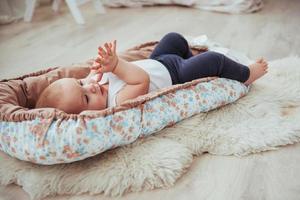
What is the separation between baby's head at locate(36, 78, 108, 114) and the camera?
1.16m

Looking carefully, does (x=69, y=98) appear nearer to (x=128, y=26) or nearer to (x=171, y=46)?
(x=171, y=46)

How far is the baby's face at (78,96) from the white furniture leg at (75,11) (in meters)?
1.42

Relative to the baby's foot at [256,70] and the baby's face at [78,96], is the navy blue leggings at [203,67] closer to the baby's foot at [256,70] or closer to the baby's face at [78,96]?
the baby's foot at [256,70]

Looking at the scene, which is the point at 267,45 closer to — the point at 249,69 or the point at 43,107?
the point at 249,69

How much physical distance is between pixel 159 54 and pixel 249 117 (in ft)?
1.53

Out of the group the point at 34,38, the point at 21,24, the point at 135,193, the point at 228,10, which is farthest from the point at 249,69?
the point at 21,24

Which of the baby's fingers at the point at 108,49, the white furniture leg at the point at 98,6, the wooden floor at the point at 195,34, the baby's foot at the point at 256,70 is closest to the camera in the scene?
the wooden floor at the point at 195,34

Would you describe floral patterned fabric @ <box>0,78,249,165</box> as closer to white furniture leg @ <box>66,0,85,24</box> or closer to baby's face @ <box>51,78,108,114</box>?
baby's face @ <box>51,78,108,114</box>

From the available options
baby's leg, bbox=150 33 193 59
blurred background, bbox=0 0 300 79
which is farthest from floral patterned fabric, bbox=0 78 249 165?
blurred background, bbox=0 0 300 79

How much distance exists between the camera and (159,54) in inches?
59.0

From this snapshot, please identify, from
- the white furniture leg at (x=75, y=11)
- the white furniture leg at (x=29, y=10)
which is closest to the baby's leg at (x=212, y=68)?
the white furniture leg at (x=75, y=11)

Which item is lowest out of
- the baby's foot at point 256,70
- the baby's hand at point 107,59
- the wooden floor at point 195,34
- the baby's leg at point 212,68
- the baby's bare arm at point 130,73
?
the wooden floor at point 195,34

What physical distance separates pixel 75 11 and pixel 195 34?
0.91 m

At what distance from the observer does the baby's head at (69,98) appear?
1159mm
